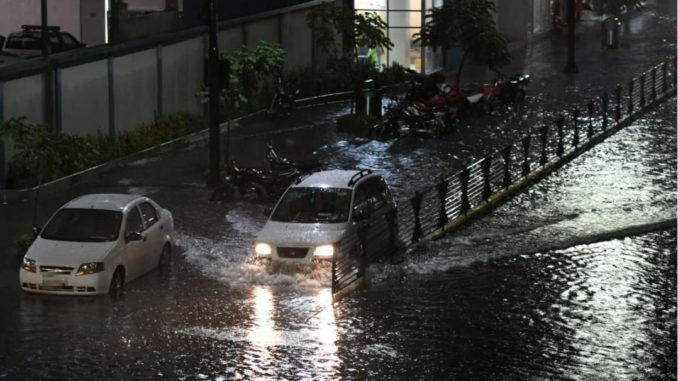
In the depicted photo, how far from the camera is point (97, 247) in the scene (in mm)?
20156

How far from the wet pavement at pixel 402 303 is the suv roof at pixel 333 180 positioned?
153cm

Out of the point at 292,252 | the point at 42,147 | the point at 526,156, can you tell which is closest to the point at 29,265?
the point at 292,252

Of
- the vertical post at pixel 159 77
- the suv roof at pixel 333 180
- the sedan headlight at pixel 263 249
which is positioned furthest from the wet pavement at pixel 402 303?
the vertical post at pixel 159 77

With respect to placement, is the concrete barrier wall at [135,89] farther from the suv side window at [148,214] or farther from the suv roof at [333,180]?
the suv side window at [148,214]

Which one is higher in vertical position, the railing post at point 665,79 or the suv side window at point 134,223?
the railing post at point 665,79

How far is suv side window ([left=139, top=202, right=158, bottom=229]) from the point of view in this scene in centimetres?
2160

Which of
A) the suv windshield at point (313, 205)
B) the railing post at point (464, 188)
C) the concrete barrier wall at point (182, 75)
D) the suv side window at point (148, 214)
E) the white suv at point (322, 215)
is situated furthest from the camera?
the concrete barrier wall at point (182, 75)

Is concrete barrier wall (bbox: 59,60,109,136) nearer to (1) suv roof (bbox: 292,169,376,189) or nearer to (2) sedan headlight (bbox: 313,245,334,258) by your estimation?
(1) suv roof (bbox: 292,169,376,189)

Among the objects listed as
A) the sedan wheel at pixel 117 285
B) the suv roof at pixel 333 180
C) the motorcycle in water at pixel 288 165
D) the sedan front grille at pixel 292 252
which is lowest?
the sedan wheel at pixel 117 285

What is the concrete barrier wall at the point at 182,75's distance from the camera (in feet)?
116

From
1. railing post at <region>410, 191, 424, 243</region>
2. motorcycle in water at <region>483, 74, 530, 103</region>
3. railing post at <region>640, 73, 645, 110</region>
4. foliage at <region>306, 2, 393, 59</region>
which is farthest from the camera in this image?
foliage at <region>306, 2, 393, 59</region>

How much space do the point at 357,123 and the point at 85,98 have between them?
7522 mm

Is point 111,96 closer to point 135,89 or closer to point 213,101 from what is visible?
point 135,89

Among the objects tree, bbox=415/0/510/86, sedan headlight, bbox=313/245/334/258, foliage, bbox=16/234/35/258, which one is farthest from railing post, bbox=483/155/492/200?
tree, bbox=415/0/510/86
